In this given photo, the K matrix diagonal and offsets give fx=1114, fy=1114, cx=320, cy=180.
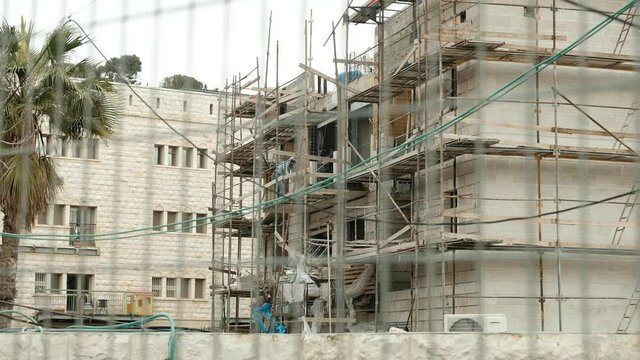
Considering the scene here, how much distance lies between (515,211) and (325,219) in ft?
16.8

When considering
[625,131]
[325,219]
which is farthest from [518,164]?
[325,219]

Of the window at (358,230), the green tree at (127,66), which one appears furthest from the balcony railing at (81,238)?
the window at (358,230)

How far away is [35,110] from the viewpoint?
741 cm

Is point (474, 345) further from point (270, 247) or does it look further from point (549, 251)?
point (270, 247)

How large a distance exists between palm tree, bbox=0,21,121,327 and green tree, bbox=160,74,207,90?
27 cm

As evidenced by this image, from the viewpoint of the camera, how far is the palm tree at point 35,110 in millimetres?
4387

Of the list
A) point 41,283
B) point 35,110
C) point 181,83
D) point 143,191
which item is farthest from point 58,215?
point 181,83

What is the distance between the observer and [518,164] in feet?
39.8

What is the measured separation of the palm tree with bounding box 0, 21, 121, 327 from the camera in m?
4.39

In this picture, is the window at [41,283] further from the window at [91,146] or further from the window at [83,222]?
the window at [91,146]

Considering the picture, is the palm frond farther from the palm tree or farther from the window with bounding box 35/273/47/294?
the window with bounding box 35/273/47/294

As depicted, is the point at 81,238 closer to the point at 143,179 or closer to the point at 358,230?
the point at 143,179

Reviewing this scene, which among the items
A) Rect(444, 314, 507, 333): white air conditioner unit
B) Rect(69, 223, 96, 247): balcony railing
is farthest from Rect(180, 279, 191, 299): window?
Rect(444, 314, 507, 333): white air conditioner unit

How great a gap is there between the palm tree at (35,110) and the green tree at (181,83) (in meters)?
0.27
